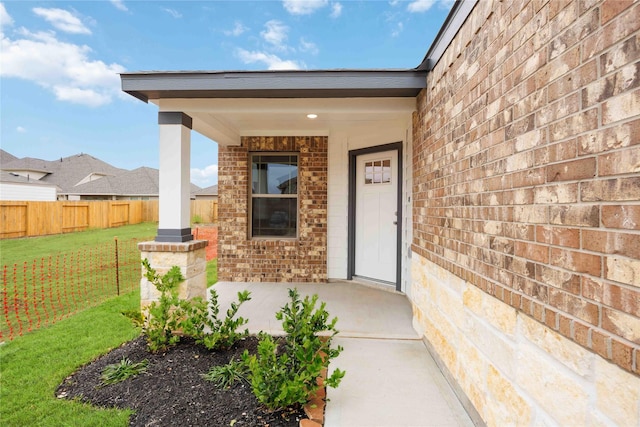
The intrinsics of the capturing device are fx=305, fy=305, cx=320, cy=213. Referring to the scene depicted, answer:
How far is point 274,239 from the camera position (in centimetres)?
539

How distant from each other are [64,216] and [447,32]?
54.1 ft

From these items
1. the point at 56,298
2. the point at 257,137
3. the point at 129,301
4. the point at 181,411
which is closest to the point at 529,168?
the point at 181,411

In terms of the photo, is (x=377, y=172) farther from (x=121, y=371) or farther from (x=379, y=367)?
(x=121, y=371)

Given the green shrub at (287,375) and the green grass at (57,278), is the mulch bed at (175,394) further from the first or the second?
the green grass at (57,278)

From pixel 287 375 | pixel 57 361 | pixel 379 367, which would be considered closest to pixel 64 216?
pixel 57 361

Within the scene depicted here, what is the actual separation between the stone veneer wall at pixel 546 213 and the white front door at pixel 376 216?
2.40m

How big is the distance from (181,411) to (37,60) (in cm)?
3267

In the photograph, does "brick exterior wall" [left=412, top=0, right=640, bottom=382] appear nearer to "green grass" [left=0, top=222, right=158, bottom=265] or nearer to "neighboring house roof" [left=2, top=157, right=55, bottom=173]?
"green grass" [left=0, top=222, right=158, bottom=265]

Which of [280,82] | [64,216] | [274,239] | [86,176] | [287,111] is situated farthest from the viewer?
[86,176]

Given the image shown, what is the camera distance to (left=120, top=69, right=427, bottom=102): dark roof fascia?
10.3 feet

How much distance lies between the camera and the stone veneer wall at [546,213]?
3.08 ft

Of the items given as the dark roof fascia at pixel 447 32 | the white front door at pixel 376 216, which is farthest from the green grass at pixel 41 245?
the dark roof fascia at pixel 447 32

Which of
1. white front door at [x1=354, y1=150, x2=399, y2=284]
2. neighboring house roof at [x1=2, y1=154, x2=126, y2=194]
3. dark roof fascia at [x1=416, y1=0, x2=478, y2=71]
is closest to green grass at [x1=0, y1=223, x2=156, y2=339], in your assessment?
white front door at [x1=354, y1=150, x2=399, y2=284]

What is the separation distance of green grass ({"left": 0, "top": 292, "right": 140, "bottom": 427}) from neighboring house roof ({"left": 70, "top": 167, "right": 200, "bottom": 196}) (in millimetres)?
24886
